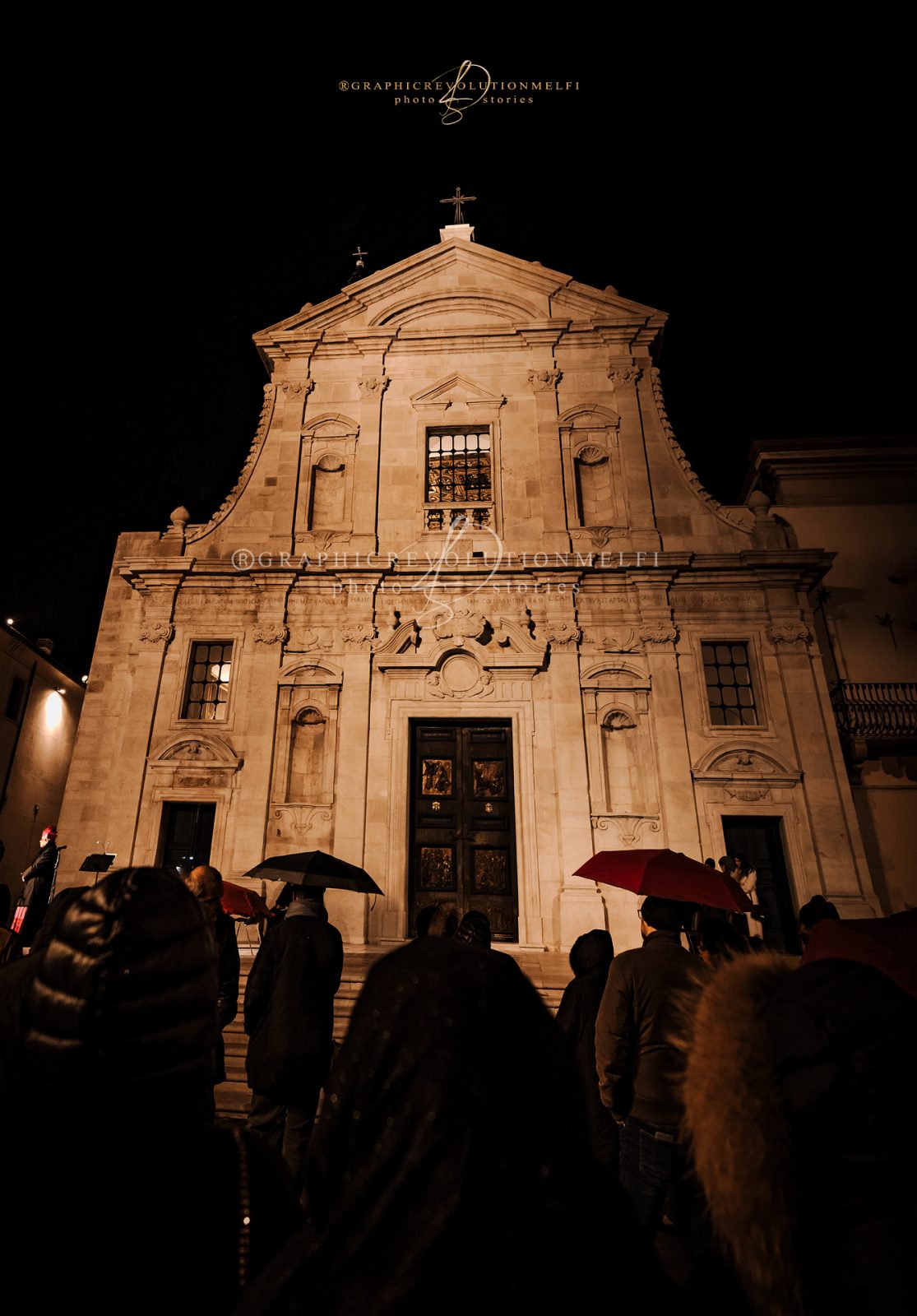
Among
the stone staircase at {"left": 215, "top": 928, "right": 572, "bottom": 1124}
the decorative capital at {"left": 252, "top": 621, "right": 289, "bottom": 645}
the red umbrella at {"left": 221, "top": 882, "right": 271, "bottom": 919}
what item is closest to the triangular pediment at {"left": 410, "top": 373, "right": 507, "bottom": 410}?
the decorative capital at {"left": 252, "top": 621, "right": 289, "bottom": 645}

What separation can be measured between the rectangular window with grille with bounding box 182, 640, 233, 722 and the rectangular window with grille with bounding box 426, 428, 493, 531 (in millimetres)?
5485

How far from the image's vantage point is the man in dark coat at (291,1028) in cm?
516

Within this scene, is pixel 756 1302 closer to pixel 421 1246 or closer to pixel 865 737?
pixel 421 1246

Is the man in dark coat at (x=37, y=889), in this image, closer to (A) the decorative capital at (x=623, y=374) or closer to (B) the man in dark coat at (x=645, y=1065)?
(B) the man in dark coat at (x=645, y=1065)

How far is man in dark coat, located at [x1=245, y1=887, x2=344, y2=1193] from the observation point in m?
5.16

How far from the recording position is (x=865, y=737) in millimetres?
15961

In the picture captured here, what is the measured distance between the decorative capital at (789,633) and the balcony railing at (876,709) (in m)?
3.00

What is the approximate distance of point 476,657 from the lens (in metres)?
14.7

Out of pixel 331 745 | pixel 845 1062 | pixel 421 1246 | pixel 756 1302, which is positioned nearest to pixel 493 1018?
pixel 421 1246

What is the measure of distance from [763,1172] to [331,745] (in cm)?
1311

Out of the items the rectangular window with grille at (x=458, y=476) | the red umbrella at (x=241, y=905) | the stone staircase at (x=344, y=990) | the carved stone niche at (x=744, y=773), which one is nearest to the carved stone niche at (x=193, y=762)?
the stone staircase at (x=344, y=990)

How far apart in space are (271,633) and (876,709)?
1388 cm

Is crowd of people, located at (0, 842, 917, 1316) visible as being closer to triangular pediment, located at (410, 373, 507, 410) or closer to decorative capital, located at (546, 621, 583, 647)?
decorative capital, located at (546, 621, 583, 647)

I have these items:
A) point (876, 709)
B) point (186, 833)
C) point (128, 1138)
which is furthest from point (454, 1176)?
point (876, 709)
